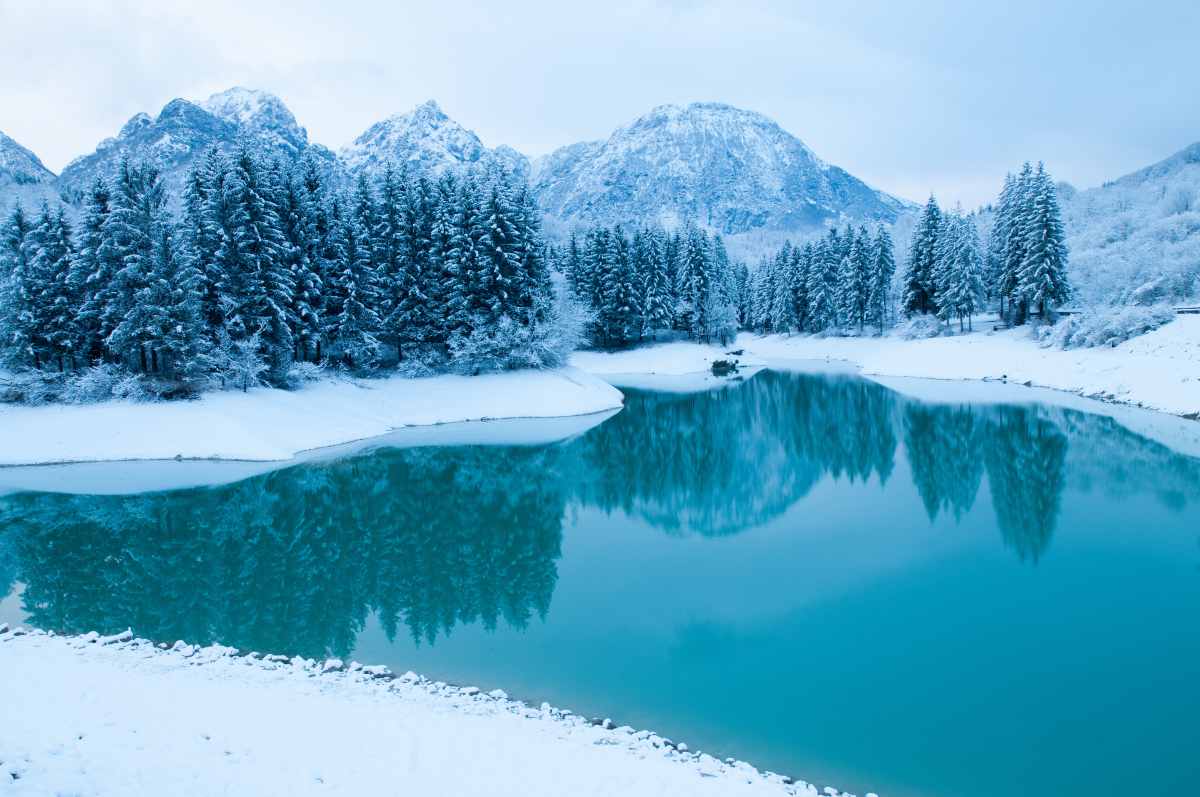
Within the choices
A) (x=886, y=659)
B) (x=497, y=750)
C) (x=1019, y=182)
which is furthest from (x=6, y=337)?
(x=1019, y=182)

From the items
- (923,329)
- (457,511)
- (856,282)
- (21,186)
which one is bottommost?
(457,511)

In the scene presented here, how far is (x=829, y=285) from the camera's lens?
276ft

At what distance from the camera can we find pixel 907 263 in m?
71.2

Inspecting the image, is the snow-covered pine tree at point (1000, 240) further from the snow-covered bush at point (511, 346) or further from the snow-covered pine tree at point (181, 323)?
the snow-covered pine tree at point (181, 323)

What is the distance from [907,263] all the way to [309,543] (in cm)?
7054

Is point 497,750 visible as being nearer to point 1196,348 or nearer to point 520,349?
point 520,349

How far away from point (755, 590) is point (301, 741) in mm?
9717

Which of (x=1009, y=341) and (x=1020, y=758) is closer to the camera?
(x=1020, y=758)

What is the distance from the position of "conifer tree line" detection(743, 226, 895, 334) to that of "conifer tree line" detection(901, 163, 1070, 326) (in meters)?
4.90

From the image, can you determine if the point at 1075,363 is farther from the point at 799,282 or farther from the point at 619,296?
the point at 799,282

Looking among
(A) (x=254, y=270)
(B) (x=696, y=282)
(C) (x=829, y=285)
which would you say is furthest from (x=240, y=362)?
(C) (x=829, y=285)

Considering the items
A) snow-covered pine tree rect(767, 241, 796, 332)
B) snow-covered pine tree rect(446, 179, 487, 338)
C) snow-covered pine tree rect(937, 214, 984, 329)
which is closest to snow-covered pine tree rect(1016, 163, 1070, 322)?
snow-covered pine tree rect(937, 214, 984, 329)

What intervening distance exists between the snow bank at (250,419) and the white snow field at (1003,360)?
27.6 metres

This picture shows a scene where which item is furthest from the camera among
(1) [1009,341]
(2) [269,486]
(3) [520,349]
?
(1) [1009,341]
